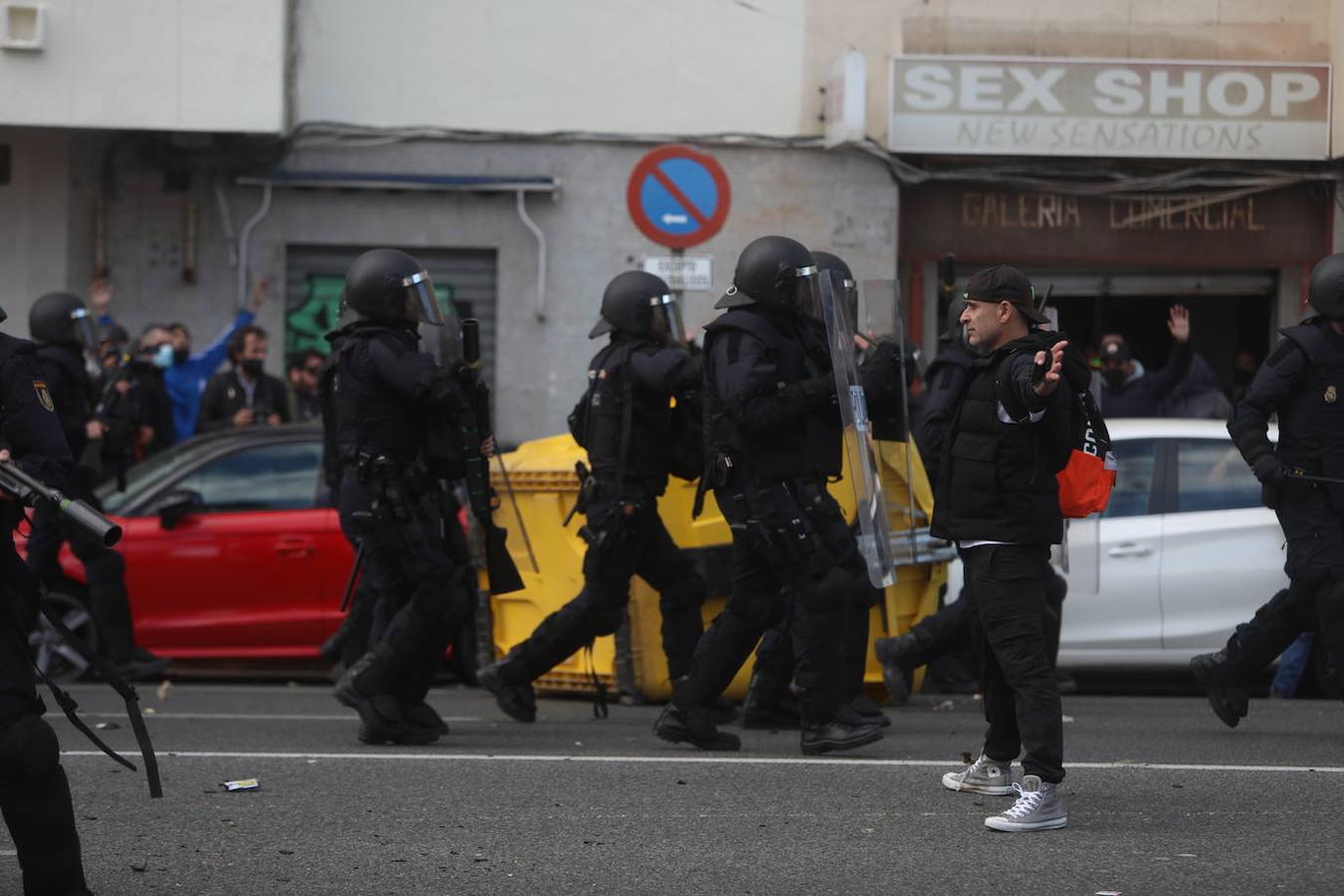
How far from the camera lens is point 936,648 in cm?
895

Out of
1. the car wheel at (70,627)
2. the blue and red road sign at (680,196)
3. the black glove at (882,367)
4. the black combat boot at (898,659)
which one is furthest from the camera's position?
the blue and red road sign at (680,196)

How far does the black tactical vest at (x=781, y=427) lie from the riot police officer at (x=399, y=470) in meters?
1.07

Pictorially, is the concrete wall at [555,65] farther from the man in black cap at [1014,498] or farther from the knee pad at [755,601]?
the man in black cap at [1014,498]

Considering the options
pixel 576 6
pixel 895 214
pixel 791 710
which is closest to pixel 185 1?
pixel 576 6

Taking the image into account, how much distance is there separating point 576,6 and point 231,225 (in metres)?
3.01

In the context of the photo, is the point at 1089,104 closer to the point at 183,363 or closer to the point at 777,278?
the point at 183,363

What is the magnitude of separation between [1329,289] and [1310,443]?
1.87ft

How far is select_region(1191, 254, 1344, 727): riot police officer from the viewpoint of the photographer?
7.63m

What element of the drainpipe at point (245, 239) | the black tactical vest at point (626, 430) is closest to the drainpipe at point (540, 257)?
the drainpipe at point (245, 239)

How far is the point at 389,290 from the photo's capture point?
7977mm

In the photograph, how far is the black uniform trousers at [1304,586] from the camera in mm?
7570

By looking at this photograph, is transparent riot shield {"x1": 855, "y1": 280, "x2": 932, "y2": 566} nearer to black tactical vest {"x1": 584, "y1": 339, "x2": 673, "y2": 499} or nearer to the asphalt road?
the asphalt road

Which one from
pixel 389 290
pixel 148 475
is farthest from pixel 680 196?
pixel 389 290

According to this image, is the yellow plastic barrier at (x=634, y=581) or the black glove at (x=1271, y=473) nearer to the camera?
the black glove at (x=1271, y=473)
